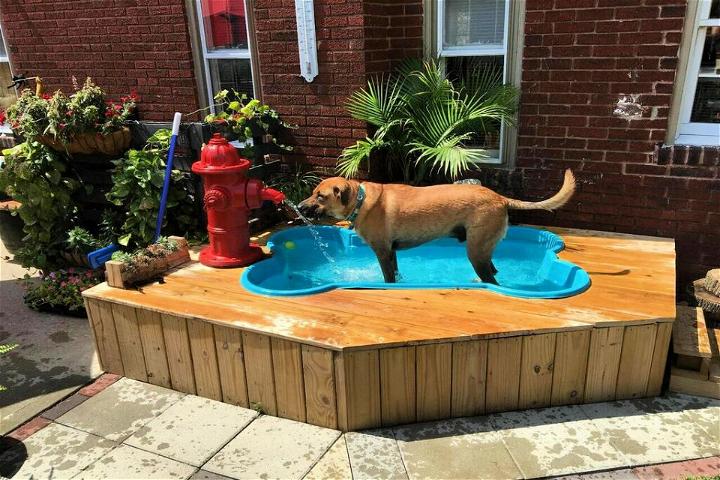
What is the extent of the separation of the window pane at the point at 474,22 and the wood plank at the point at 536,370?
2.82m

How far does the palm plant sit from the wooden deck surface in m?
1.41

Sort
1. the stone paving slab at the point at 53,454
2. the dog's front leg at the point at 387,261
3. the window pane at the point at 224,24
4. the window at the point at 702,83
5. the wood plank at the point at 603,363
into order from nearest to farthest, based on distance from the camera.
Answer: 1. the stone paving slab at the point at 53,454
2. the wood plank at the point at 603,363
3. the dog's front leg at the point at 387,261
4. the window at the point at 702,83
5. the window pane at the point at 224,24

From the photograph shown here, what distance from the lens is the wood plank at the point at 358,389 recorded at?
284 centimetres

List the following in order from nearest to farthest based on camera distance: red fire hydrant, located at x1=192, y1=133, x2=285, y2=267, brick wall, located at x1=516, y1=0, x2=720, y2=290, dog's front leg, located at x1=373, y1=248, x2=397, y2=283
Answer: dog's front leg, located at x1=373, y1=248, x2=397, y2=283, red fire hydrant, located at x1=192, y1=133, x2=285, y2=267, brick wall, located at x1=516, y1=0, x2=720, y2=290

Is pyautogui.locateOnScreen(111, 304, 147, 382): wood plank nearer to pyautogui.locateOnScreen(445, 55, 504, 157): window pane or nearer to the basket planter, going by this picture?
the basket planter

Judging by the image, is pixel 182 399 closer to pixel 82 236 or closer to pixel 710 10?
pixel 82 236

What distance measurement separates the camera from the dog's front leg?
3688 millimetres

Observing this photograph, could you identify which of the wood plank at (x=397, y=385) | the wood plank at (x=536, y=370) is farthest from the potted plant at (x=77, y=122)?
the wood plank at (x=536, y=370)

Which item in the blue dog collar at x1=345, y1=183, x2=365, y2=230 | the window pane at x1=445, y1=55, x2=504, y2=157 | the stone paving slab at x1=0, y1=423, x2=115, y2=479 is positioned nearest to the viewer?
the stone paving slab at x1=0, y1=423, x2=115, y2=479

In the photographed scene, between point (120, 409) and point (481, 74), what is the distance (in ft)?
12.6

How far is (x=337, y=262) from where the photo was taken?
189 inches

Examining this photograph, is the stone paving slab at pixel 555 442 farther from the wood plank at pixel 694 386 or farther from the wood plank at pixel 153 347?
the wood plank at pixel 153 347

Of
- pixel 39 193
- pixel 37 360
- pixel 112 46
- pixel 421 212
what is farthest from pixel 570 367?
pixel 112 46

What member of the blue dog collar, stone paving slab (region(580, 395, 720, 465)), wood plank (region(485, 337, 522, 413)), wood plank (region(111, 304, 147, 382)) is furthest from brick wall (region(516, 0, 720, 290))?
wood plank (region(111, 304, 147, 382))
